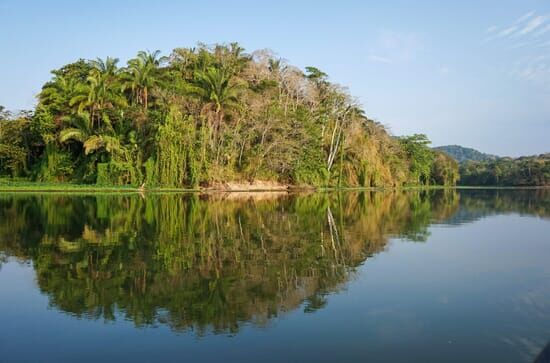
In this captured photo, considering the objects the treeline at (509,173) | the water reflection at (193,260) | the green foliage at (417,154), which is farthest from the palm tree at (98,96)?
the treeline at (509,173)

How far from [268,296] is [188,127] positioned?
3540cm

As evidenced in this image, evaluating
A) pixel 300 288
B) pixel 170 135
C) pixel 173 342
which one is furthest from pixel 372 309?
pixel 170 135

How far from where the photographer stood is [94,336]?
6418mm

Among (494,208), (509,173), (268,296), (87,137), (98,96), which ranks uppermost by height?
(98,96)

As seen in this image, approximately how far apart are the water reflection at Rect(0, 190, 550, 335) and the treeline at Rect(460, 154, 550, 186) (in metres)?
98.1

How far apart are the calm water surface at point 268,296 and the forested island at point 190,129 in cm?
2746

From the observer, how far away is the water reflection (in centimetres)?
761

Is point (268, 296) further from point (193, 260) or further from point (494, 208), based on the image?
point (494, 208)

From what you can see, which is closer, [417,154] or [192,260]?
[192,260]

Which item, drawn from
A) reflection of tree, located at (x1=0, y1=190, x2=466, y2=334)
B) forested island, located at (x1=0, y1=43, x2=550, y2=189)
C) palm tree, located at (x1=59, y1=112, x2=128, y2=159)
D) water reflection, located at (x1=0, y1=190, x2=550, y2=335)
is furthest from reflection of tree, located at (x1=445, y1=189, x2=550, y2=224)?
palm tree, located at (x1=59, y1=112, x2=128, y2=159)

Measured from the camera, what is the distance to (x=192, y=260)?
36.8 feet

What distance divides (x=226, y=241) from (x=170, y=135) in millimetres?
28802

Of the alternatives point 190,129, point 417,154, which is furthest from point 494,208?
point 417,154

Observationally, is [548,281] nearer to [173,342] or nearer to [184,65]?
[173,342]
